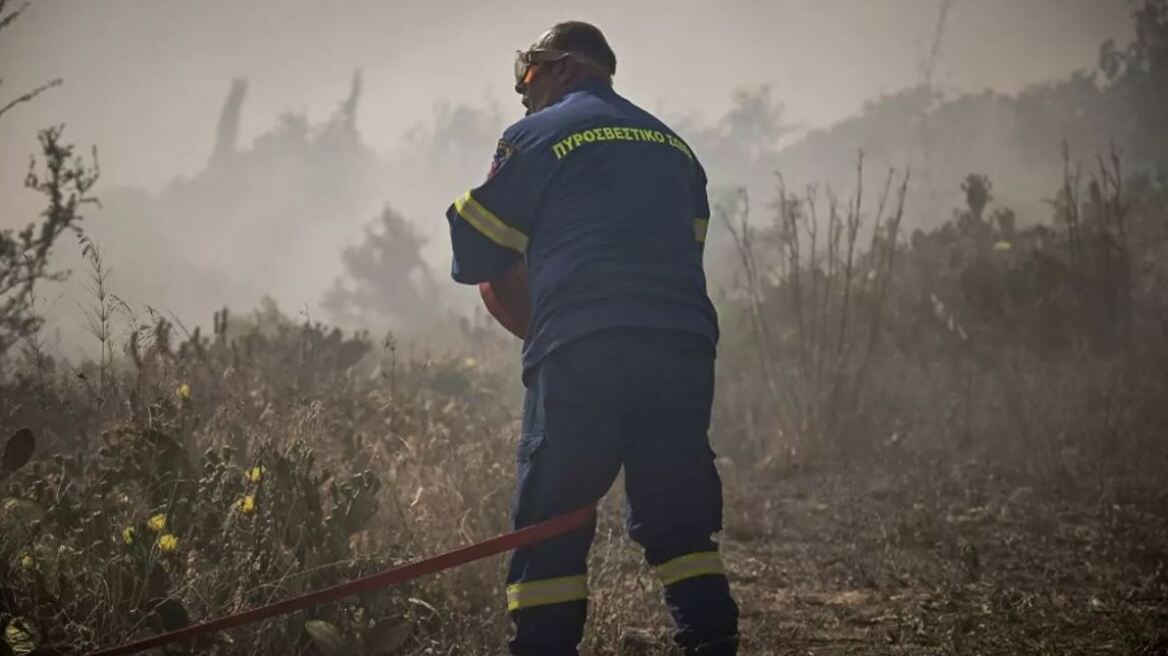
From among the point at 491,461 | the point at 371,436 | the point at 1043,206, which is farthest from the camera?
the point at 1043,206

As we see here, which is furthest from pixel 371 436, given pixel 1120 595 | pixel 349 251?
pixel 349 251

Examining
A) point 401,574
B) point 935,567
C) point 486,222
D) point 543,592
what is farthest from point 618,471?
point 935,567

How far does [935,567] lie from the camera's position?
3.63 meters

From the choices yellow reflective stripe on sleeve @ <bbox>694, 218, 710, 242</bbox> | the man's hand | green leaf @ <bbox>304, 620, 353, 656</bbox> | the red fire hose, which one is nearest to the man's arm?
the man's hand

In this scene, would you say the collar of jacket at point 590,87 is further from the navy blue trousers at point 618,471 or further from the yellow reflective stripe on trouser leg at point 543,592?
the yellow reflective stripe on trouser leg at point 543,592

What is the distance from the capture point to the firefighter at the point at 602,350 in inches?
72.1

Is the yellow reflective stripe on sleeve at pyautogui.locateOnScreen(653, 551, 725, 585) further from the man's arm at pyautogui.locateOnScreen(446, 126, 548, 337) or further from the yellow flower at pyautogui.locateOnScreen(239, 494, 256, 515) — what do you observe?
the yellow flower at pyautogui.locateOnScreen(239, 494, 256, 515)

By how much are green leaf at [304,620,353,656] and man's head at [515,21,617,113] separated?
1.73 metres

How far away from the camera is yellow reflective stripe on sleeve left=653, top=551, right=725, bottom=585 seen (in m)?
1.88

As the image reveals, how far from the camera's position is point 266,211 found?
47.6 m

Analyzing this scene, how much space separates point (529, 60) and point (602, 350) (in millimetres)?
1086

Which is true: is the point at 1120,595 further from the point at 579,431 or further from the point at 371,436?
the point at 371,436

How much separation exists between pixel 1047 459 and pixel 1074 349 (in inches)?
90.7

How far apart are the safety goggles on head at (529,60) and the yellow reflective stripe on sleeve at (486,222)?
59cm
